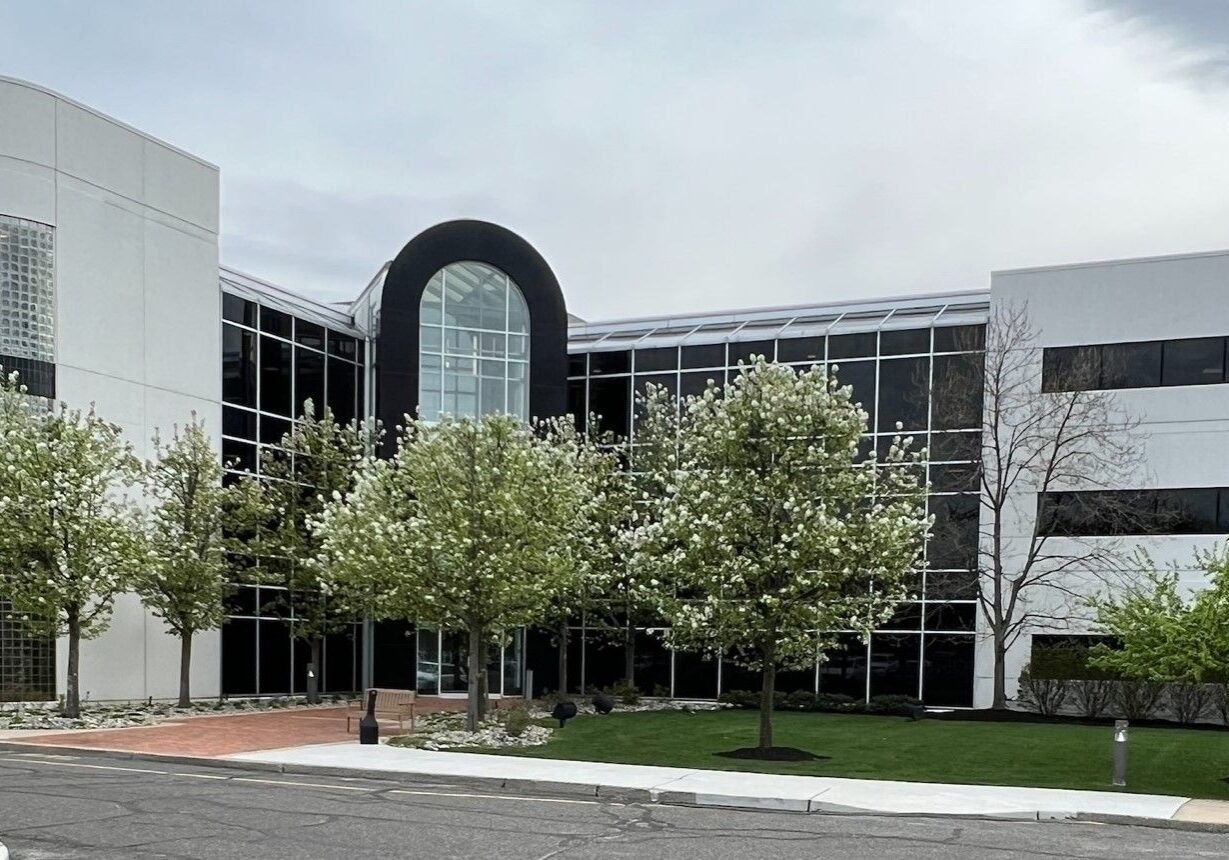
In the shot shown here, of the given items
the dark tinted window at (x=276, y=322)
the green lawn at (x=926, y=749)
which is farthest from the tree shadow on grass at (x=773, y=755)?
the dark tinted window at (x=276, y=322)

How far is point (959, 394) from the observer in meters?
33.8

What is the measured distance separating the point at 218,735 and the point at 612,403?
19.8m

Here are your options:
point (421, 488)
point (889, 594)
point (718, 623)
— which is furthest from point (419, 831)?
point (421, 488)

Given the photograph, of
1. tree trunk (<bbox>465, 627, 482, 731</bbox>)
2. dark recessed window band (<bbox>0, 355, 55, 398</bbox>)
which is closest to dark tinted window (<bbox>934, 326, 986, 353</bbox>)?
tree trunk (<bbox>465, 627, 482, 731</bbox>)

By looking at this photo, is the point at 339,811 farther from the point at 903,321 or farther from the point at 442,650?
the point at 903,321

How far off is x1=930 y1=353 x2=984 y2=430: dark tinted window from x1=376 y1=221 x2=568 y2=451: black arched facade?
11074 mm

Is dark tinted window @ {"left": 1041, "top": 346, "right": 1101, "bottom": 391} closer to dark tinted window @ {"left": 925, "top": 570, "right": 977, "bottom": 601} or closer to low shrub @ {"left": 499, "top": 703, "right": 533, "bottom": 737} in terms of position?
dark tinted window @ {"left": 925, "top": 570, "right": 977, "bottom": 601}

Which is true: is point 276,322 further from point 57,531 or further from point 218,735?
point 218,735

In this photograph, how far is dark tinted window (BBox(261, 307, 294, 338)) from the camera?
1419 inches

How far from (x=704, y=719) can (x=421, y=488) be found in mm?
9076

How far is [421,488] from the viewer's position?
2481 centimetres

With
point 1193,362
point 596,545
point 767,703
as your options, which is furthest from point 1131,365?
point 767,703

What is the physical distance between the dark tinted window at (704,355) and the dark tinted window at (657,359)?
35cm

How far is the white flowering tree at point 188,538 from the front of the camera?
29172 mm
